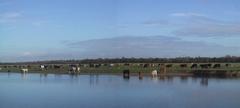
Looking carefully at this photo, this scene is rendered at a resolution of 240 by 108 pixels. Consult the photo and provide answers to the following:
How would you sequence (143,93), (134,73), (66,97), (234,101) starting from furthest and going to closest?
(134,73) → (143,93) → (66,97) → (234,101)

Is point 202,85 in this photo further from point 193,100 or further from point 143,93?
point 193,100

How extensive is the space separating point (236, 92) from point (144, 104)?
566 inches

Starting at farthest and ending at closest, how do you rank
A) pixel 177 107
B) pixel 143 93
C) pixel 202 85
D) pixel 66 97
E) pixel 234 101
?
pixel 202 85, pixel 143 93, pixel 66 97, pixel 234 101, pixel 177 107

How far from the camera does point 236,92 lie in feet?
160

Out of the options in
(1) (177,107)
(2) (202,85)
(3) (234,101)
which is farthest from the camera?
(2) (202,85)

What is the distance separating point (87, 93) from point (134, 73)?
40695 mm

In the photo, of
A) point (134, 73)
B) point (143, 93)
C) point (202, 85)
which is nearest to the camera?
point (143, 93)

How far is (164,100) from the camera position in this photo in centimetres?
4038

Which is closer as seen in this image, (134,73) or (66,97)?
(66,97)

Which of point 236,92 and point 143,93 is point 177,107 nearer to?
point 143,93

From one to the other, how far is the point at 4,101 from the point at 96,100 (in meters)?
7.26

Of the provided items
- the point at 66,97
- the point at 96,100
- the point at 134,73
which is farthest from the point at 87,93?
the point at 134,73

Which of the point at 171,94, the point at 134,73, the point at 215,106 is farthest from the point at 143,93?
the point at 134,73

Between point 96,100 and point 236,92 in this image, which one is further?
point 236,92
